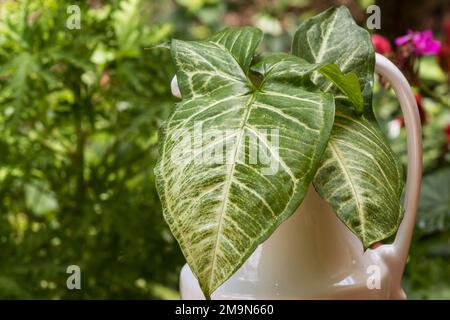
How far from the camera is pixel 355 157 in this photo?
2.37ft

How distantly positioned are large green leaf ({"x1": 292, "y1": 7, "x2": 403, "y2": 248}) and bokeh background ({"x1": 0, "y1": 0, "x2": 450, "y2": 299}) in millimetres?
345

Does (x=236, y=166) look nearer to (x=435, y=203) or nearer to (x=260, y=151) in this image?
(x=260, y=151)

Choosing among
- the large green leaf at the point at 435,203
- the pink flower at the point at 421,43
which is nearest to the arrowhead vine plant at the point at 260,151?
the pink flower at the point at 421,43

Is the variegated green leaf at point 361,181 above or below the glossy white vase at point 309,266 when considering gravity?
above

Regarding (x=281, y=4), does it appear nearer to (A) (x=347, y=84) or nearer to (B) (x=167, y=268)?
(B) (x=167, y=268)

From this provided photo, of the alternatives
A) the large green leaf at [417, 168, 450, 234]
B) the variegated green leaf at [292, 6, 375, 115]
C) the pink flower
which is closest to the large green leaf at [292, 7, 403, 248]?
the variegated green leaf at [292, 6, 375, 115]

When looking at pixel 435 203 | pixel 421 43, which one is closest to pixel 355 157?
pixel 421 43

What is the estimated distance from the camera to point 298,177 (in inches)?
25.7

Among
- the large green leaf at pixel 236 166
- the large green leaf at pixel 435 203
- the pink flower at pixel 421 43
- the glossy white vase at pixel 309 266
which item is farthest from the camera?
the large green leaf at pixel 435 203

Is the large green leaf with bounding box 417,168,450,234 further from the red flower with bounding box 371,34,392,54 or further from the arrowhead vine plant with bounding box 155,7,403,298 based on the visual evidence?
the arrowhead vine plant with bounding box 155,7,403,298

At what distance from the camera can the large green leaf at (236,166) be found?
2.11ft

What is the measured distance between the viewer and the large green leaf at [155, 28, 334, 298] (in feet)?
2.11

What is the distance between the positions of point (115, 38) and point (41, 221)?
1.23ft

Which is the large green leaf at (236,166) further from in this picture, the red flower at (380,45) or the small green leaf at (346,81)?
the red flower at (380,45)
